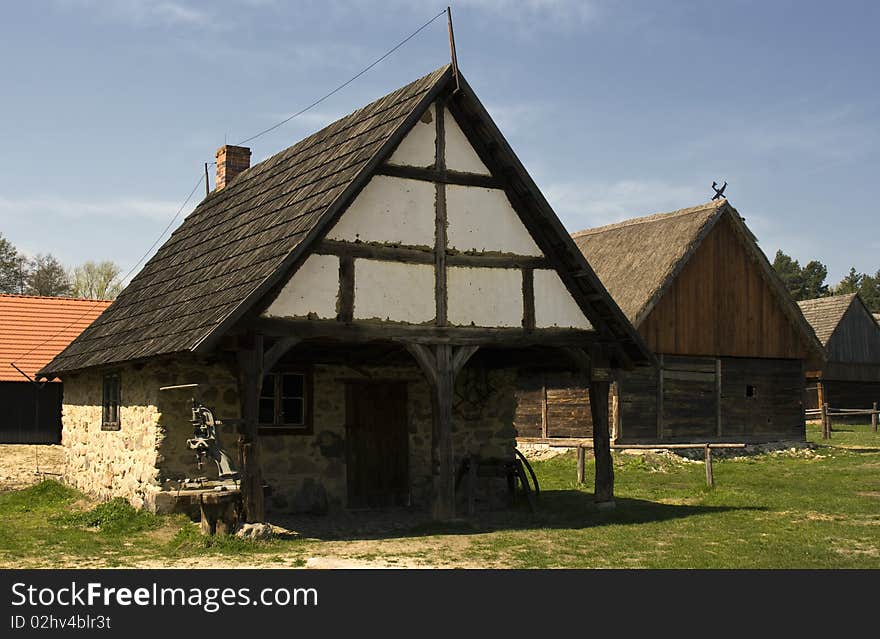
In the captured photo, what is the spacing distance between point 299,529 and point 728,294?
57.0 feet

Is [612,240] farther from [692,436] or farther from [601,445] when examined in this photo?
[601,445]

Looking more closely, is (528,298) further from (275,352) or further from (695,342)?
(695,342)

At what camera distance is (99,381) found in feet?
58.7

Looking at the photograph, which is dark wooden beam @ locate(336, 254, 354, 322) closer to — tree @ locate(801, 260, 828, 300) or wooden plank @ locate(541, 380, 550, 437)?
wooden plank @ locate(541, 380, 550, 437)

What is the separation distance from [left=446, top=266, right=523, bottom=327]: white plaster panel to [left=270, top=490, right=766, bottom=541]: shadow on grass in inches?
113

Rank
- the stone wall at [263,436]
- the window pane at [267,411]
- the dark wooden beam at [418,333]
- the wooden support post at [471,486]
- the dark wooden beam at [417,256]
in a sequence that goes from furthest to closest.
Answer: the window pane at [267,411] → the wooden support post at [471,486] → the stone wall at [263,436] → the dark wooden beam at [417,256] → the dark wooden beam at [418,333]

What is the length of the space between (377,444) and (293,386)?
5.95 ft

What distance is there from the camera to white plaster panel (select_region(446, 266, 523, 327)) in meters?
14.7

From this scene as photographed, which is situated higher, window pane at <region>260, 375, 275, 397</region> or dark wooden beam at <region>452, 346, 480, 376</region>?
dark wooden beam at <region>452, 346, 480, 376</region>

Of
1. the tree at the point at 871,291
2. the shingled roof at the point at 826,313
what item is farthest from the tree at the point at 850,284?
the shingled roof at the point at 826,313

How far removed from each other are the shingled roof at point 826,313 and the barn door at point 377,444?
30279 millimetres

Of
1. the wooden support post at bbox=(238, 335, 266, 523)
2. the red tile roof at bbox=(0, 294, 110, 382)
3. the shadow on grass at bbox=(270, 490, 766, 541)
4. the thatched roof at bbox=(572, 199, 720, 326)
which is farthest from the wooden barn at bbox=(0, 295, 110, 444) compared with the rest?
the wooden support post at bbox=(238, 335, 266, 523)

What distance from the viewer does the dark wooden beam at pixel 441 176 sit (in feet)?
46.8

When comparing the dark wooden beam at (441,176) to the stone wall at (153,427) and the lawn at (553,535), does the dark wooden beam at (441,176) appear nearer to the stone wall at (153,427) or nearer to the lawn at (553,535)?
the stone wall at (153,427)
